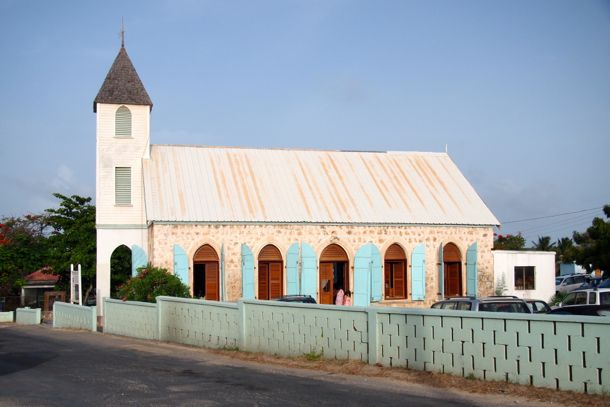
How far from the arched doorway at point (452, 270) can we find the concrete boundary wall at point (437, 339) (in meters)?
17.0

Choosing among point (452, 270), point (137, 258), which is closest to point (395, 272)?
point (452, 270)

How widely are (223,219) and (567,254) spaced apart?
19.4 meters

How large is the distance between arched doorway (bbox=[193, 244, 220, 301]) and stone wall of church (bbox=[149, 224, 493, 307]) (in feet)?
1.05

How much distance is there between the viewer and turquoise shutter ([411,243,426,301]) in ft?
110

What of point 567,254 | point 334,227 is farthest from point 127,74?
point 567,254

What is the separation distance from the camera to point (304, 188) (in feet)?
113

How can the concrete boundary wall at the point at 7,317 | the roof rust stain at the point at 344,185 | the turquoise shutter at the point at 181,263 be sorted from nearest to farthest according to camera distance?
the turquoise shutter at the point at 181,263 < the roof rust stain at the point at 344,185 < the concrete boundary wall at the point at 7,317

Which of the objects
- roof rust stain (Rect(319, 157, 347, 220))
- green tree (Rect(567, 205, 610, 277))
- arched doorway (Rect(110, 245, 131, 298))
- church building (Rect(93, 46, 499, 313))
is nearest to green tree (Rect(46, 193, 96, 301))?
arched doorway (Rect(110, 245, 131, 298))

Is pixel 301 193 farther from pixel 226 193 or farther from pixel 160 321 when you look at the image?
pixel 160 321

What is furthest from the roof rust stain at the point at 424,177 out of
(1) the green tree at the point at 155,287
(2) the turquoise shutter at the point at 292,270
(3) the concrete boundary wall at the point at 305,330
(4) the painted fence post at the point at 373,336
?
(4) the painted fence post at the point at 373,336

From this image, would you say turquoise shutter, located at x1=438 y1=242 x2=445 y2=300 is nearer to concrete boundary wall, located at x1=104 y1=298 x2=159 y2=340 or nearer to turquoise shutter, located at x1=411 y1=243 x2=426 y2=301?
turquoise shutter, located at x1=411 y1=243 x2=426 y2=301

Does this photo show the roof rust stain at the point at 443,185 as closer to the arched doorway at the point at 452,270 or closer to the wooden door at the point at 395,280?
the arched doorway at the point at 452,270

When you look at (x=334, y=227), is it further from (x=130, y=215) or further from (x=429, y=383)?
(x=429, y=383)

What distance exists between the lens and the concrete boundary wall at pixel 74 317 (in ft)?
91.5
